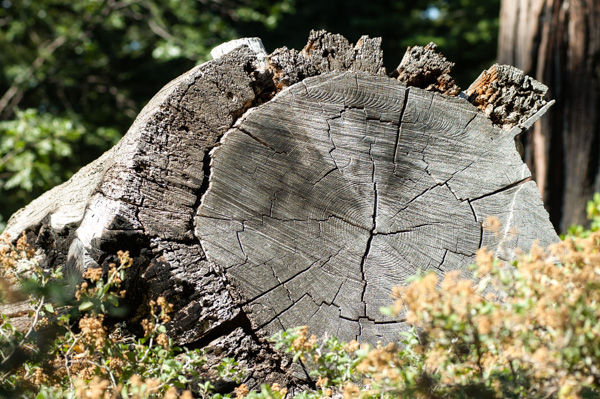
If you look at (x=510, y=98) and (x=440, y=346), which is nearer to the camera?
(x=440, y=346)

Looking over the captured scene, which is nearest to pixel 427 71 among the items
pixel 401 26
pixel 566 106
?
pixel 566 106

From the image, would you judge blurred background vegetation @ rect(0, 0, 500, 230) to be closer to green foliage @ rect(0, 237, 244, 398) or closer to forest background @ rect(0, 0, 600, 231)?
forest background @ rect(0, 0, 600, 231)

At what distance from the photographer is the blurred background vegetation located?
25.9ft

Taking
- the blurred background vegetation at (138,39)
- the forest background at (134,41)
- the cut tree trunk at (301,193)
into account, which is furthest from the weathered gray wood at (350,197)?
the blurred background vegetation at (138,39)

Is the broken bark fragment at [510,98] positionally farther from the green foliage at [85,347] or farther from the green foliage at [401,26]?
the green foliage at [401,26]

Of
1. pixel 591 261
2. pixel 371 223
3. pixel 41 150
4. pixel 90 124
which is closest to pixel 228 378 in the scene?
pixel 371 223

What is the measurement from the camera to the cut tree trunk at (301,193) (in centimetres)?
189

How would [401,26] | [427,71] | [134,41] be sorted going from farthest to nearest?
[134,41]
[401,26]
[427,71]

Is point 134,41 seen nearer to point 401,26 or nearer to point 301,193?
point 401,26

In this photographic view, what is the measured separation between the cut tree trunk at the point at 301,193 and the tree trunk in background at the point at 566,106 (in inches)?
97.1

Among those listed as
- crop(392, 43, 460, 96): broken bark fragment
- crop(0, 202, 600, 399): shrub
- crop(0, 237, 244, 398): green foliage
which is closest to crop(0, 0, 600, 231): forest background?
crop(0, 237, 244, 398): green foliage

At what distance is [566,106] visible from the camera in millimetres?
4414

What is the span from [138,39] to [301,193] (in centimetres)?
856

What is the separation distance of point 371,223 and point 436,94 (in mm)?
592
